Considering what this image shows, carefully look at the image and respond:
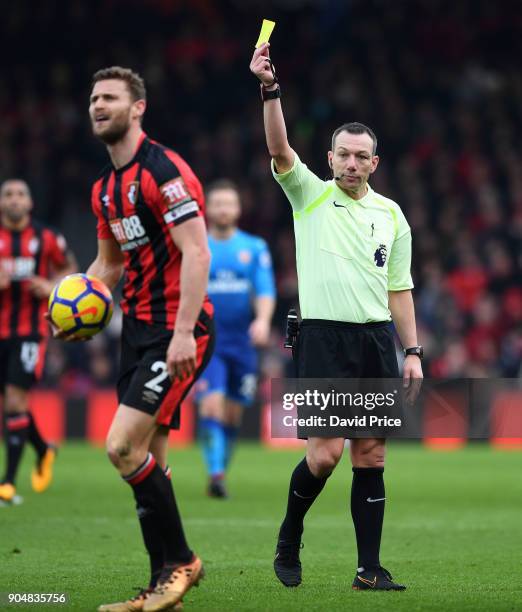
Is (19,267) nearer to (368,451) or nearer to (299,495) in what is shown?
(299,495)

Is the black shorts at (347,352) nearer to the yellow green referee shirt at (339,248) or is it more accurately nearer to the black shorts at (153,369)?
→ the yellow green referee shirt at (339,248)

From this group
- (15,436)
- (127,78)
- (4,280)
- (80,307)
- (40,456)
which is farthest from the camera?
(40,456)

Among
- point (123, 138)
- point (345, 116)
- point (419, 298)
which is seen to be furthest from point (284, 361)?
point (123, 138)

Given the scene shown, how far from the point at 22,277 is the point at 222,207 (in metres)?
1.86

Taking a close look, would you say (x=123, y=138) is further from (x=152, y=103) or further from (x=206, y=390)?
(x=152, y=103)

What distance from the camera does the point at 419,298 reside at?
19.3 meters

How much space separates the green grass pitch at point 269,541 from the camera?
6.09 m

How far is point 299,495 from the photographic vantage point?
259 inches

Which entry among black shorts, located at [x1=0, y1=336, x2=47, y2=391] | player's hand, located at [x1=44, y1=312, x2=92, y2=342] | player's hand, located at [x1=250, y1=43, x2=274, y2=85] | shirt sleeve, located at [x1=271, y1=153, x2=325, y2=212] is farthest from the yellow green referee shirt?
black shorts, located at [x1=0, y1=336, x2=47, y2=391]

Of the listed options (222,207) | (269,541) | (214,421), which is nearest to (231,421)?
(214,421)

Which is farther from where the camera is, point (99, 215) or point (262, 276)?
point (262, 276)

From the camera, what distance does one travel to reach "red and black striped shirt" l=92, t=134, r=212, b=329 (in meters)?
5.64

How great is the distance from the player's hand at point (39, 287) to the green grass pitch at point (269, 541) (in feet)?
5.41

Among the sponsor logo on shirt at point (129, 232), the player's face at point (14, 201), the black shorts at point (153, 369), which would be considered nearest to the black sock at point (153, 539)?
the black shorts at point (153, 369)
